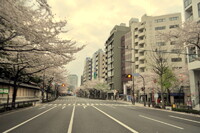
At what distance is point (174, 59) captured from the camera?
51.1 metres

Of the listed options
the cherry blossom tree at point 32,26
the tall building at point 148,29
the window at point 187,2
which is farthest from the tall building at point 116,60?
the cherry blossom tree at point 32,26

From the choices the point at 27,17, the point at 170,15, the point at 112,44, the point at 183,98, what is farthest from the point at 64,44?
the point at 112,44

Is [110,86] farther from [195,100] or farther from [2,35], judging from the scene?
[2,35]

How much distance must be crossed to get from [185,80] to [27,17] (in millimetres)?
40577

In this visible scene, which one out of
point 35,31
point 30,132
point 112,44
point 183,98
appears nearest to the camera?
point 30,132

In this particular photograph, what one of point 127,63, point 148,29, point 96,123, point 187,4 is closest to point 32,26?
point 96,123

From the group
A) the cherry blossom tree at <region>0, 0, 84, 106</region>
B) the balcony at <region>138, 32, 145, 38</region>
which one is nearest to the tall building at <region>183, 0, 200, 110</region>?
the cherry blossom tree at <region>0, 0, 84, 106</region>

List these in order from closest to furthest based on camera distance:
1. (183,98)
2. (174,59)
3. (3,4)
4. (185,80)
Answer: (3,4) → (185,80) → (183,98) → (174,59)

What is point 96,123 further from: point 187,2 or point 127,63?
point 127,63

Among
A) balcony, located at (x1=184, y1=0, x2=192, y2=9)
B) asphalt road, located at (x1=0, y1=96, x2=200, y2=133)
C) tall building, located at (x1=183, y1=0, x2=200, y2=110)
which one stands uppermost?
balcony, located at (x1=184, y1=0, x2=192, y2=9)

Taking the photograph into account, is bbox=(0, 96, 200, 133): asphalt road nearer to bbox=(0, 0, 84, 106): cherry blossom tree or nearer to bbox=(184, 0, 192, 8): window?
bbox=(0, 0, 84, 106): cherry blossom tree

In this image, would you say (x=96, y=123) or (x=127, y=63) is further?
(x=127, y=63)

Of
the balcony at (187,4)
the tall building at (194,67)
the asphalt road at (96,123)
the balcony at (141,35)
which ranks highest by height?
the balcony at (141,35)

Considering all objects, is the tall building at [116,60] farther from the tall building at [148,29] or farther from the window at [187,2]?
the window at [187,2]
